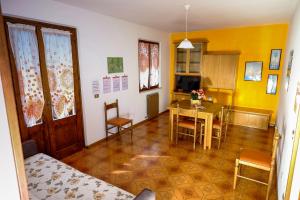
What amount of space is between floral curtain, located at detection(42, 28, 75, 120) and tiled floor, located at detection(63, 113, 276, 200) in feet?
3.00

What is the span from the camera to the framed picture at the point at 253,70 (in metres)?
4.78

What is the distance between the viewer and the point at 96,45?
359 centimetres

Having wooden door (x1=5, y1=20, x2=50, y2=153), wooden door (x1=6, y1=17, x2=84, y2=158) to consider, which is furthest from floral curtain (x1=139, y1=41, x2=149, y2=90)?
wooden door (x1=5, y1=20, x2=50, y2=153)

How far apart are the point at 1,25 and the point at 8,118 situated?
30cm

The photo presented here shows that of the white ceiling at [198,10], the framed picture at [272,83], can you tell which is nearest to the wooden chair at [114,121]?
the white ceiling at [198,10]

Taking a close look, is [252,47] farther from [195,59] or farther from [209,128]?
[209,128]

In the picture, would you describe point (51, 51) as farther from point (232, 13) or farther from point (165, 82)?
point (165, 82)

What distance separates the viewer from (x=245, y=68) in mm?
4945

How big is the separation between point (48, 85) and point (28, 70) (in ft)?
1.17

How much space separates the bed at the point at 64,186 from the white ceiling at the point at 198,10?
2.40 m

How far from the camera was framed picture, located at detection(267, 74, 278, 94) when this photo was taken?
15.2 feet

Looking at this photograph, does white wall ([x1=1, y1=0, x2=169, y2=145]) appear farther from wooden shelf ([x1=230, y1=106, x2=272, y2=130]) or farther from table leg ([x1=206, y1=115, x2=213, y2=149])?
wooden shelf ([x1=230, y1=106, x2=272, y2=130])

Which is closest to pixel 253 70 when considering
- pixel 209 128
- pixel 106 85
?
pixel 209 128

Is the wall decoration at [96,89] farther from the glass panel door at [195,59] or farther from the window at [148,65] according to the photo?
the glass panel door at [195,59]
